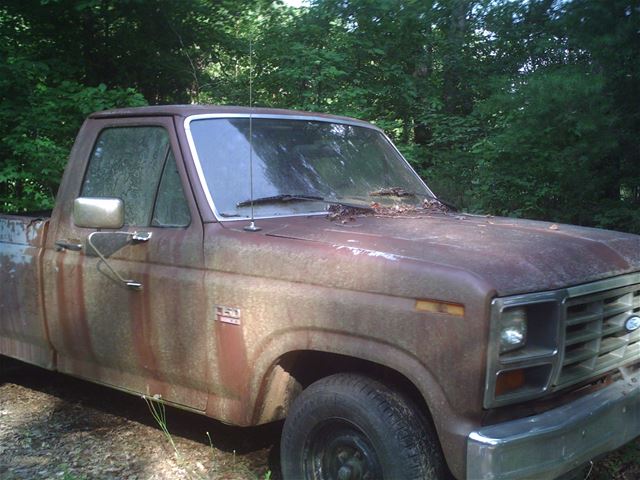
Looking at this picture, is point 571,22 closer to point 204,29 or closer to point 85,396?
point 85,396

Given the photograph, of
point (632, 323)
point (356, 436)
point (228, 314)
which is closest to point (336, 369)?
point (356, 436)

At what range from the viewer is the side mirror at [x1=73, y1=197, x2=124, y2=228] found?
3.39m

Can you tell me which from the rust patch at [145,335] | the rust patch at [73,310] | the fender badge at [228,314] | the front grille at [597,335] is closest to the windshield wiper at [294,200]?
the fender badge at [228,314]

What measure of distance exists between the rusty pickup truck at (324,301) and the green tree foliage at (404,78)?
2294 millimetres

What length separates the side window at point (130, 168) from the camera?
3.71 m

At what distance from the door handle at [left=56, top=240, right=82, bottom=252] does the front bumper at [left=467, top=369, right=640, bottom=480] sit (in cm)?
257

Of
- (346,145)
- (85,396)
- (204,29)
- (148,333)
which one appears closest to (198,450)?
(148,333)

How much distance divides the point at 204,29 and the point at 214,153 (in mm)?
6979

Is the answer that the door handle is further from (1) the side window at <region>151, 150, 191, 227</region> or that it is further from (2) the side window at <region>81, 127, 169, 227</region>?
(1) the side window at <region>151, 150, 191, 227</region>

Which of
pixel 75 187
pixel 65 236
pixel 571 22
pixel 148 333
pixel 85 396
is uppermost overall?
pixel 571 22

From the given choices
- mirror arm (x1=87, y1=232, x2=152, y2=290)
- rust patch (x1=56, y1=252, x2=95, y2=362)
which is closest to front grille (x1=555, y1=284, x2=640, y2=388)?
mirror arm (x1=87, y1=232, x2=152, y2=290)

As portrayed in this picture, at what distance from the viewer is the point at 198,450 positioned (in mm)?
3910

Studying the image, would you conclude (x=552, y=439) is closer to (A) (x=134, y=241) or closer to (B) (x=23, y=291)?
(A) (x=134, y=241)

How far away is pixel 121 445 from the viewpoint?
13.1 feet
